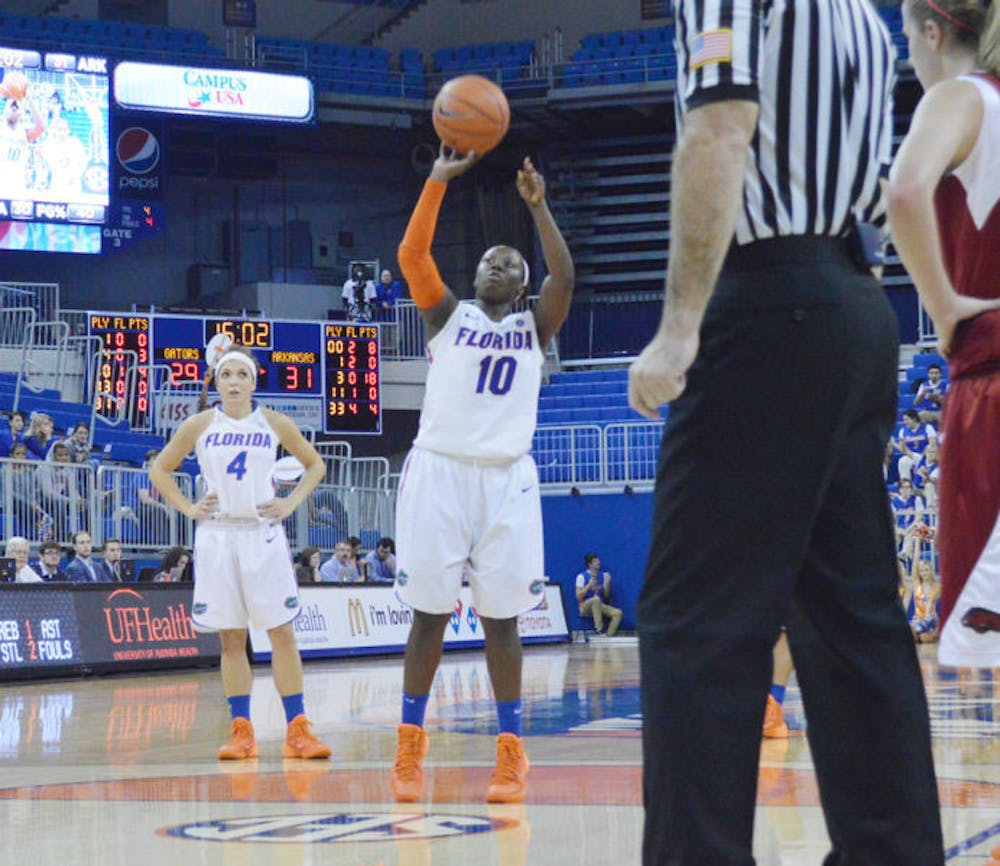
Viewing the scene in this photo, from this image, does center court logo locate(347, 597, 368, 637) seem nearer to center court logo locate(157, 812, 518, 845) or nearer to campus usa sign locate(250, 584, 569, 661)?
campus usa sign locate(250, 584, 569, 661)

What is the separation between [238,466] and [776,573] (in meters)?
5.91

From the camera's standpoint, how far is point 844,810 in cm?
287

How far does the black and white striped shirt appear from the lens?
273 centimetres

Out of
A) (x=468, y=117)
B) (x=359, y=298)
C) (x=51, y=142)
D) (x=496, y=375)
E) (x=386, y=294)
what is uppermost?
(x=51, y=142)

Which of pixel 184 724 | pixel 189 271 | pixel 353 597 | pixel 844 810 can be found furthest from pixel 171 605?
pixel 189 271

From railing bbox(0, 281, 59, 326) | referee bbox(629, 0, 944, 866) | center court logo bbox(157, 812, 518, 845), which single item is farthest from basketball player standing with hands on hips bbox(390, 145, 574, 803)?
railing bbox(0, 281, 59, 326)

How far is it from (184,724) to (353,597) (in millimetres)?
8840

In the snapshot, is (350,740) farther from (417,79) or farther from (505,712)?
(417,79)

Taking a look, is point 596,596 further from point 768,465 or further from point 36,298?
point 768,465

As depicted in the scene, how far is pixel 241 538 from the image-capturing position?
27.2 ft

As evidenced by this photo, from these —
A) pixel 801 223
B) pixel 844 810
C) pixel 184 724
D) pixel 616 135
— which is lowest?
pixel 184 724

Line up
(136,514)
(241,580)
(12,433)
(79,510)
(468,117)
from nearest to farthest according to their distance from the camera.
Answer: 1. (468,117)
2. (241,580)
3. (79,510)
4. (12,433)
5. (136,514)

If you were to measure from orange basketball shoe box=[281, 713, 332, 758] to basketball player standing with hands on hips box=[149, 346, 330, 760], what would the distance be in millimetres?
15

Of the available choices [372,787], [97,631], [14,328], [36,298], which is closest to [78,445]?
[97,631]
